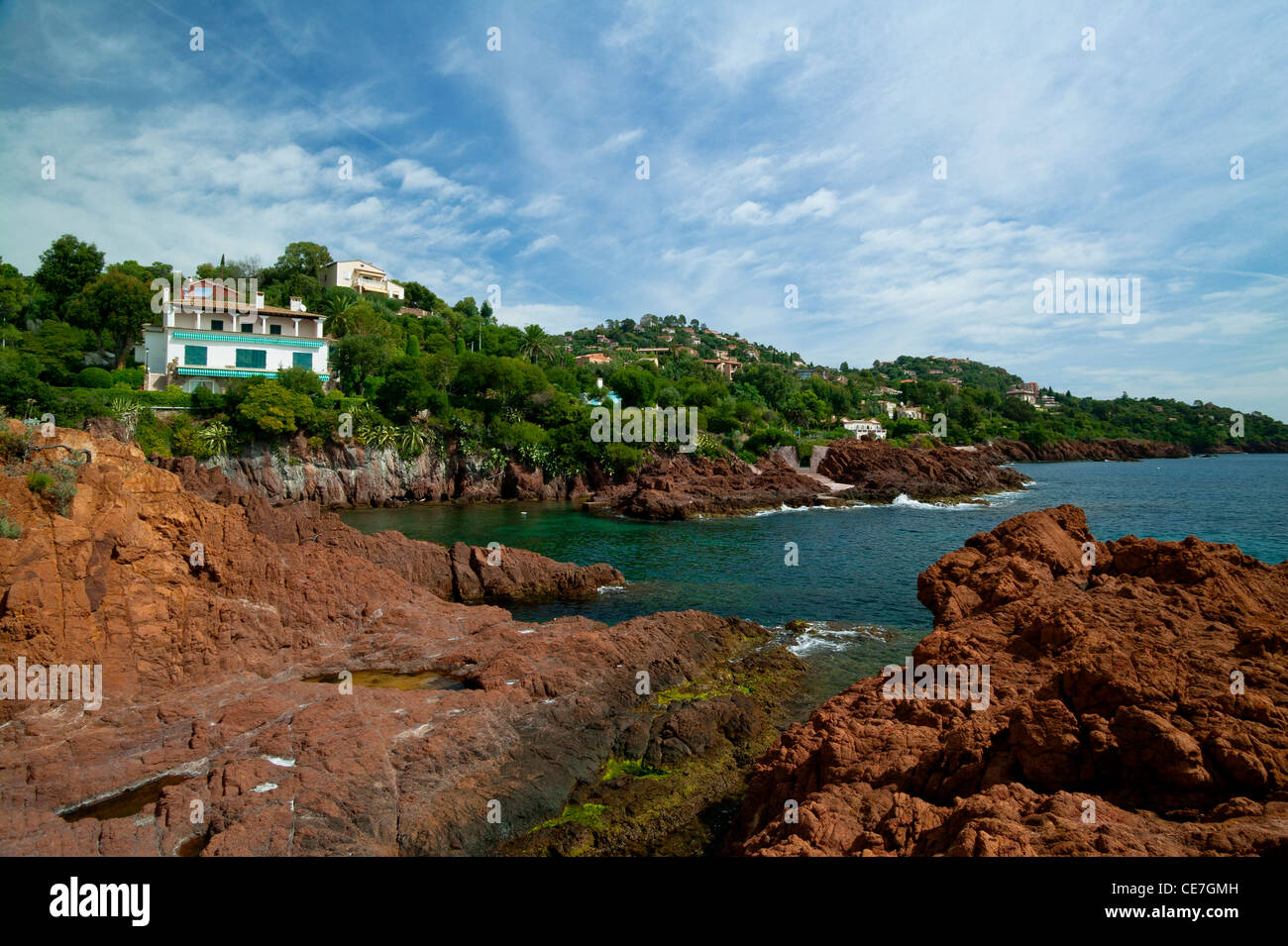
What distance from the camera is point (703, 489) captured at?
53812 mm

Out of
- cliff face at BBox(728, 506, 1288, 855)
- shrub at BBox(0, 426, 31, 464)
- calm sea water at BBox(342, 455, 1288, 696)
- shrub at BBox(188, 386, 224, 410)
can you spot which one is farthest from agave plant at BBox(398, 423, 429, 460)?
cliff face at BBox(728, 506, 1288, 855)

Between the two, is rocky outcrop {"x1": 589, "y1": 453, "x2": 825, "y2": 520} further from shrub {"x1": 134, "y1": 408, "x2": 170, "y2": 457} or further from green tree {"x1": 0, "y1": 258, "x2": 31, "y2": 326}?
green tree {"x1": 0, "y1": 258, "x2": 31, "y2": 326}

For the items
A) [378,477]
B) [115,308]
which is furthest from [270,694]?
[115,308]

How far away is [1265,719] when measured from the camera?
22.9ft

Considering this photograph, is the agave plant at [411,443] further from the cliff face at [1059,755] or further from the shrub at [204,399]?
the cliff face at [1059,755]

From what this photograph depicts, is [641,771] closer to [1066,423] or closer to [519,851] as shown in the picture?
[519,851]

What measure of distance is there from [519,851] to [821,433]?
→ 297ft

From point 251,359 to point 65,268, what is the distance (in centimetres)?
2464

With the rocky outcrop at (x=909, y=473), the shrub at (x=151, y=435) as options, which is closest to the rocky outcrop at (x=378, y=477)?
the shrub at (x=151, y=435)

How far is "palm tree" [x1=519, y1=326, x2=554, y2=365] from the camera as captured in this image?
80.8 m

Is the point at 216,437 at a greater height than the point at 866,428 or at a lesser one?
lesser

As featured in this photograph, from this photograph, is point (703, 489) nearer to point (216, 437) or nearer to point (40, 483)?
point (216, 437)

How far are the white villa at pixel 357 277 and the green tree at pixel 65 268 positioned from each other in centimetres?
2998

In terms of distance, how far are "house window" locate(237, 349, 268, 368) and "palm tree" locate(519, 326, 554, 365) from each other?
33412 mm
